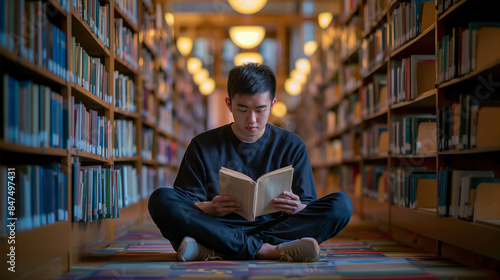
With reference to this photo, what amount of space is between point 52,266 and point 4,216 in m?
0.46

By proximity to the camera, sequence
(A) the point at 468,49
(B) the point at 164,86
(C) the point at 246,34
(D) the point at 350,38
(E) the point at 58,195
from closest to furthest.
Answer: (E) the point at 58,195 → (A) the point at 468,49 → (D) the point at 350,38 → (B) the point at 164,86 → (C) the point at 246,34

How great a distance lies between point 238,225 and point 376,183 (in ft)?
6.74

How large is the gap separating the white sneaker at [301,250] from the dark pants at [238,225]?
79 mm

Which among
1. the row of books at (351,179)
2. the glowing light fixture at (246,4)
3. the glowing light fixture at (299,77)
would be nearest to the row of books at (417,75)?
the row of books at (351,179)

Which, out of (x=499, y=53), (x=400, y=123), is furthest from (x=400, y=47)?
(x=499, y=53)

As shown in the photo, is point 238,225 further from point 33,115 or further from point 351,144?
point 351,144

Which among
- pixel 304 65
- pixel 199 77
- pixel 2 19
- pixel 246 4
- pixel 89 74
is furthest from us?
pixel 199 77

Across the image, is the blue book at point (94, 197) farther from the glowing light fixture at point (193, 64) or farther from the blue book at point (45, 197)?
the glowing light fixture at point (193, 64)

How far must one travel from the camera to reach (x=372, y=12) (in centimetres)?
434

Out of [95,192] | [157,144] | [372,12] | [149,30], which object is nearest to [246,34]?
[149,30]

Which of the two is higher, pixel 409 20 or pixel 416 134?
pixel 409 20

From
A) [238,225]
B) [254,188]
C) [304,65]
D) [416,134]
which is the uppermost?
[304,65]

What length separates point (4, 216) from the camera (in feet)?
5.31

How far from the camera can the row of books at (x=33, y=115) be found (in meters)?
1.64
